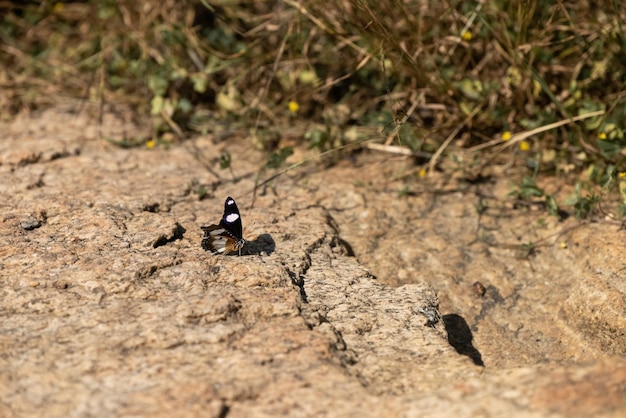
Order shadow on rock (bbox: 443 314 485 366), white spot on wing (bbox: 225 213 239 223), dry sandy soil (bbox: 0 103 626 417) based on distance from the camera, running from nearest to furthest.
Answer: dry sandy soil (bbox: 0 103 626 417) < white spot on wing (bbox: 225 213 239 223) < shadow on rock (bbox: 443 314 485 366)

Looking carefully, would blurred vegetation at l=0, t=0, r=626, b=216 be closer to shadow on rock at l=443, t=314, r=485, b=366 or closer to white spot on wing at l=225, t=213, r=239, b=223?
shadow on rock at l=443, t=314, r=485, b=366

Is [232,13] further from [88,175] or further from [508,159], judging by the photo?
[508,159]

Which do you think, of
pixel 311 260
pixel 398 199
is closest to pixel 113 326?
pixel 311 260

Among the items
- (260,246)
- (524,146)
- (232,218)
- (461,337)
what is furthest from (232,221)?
(524,146)

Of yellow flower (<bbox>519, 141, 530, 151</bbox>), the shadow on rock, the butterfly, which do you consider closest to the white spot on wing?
the butterfly

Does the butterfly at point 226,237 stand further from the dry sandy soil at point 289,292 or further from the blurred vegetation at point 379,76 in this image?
the blurred vegetation at point 379,76

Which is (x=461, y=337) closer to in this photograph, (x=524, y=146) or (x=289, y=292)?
(x=289, y=292)

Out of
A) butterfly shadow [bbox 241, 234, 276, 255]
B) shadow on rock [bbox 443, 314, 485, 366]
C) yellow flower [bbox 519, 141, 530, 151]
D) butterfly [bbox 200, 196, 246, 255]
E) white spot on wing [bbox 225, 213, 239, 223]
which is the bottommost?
shadow on rock [bbox 443, 314, 485, 366]
